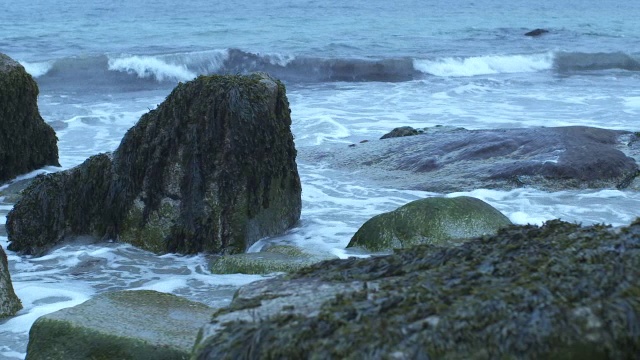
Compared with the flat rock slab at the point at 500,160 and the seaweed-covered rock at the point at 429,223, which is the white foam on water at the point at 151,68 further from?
the seaweed-covered rock at the point at 429,223

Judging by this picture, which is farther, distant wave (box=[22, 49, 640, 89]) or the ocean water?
distant wave (box=[22, 49, 640, 89])

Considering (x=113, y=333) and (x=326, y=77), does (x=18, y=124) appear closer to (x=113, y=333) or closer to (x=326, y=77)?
(x=113, y=333)

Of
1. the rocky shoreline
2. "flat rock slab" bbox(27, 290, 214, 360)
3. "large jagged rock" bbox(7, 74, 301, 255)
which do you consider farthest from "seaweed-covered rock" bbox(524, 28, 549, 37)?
"flat rock slab" bbox(27, 290, 214, 360)

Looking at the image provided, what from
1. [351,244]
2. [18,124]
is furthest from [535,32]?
[351,244]

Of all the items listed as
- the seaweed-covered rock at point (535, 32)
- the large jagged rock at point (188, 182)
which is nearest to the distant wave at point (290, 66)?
the seaweed-covered rock at point (535, 32)

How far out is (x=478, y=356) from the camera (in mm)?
2191

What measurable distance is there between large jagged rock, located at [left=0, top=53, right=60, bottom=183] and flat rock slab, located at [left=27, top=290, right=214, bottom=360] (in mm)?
5197

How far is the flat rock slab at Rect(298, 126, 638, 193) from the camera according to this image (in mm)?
8312

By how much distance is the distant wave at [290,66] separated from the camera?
2051 cm

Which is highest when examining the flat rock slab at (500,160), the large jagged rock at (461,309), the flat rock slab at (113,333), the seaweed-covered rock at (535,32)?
the large jagged rock at (461,309)

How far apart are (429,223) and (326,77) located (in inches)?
589

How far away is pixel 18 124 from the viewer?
8.85m

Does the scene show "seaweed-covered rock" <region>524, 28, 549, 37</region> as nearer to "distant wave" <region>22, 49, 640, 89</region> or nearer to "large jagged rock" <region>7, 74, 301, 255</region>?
"distant wave" <region>22, 49, 640, 89</region>

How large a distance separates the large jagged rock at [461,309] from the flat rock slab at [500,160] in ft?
18.8
